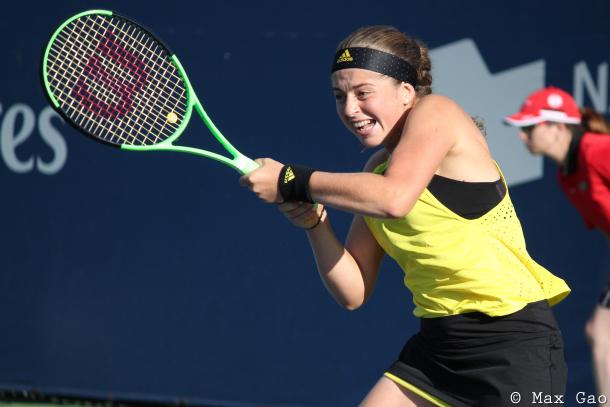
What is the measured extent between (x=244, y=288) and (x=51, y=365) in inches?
40.0

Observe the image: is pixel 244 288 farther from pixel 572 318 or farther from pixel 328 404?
pixel 572 318

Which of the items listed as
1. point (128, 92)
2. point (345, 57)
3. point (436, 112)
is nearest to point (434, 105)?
point (436, 112)

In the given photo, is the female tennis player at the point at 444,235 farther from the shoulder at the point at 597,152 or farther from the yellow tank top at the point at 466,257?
the shoulder at the point at 597,152

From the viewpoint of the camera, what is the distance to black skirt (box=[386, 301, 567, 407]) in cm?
257

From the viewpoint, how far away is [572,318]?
4.63 metres

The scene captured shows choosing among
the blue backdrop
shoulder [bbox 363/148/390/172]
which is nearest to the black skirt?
shoulder [bbox 363/148/390/172]

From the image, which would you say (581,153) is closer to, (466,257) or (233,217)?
(233,217)

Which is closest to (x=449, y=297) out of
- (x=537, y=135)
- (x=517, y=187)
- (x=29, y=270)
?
(x=537, y=135)

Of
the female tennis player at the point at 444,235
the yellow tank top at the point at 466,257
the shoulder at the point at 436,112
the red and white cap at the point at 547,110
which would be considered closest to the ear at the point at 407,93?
the female tennis player at the point at 444,235

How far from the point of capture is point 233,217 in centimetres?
484

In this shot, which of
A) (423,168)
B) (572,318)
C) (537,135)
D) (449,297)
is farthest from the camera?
(572,318)

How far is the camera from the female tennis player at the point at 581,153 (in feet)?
13.4

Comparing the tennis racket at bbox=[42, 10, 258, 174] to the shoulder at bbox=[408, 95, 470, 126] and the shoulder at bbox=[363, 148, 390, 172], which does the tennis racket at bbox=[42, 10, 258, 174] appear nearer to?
the shoulder at bbox=[363, 148, 390, 172]

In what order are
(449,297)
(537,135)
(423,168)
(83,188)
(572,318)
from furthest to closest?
(83,188), (572,318), (537,135), (449,297), (423,168)
